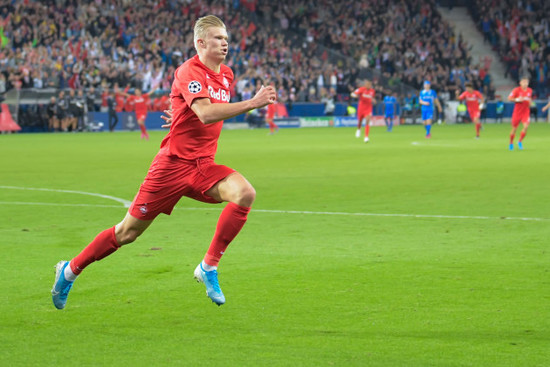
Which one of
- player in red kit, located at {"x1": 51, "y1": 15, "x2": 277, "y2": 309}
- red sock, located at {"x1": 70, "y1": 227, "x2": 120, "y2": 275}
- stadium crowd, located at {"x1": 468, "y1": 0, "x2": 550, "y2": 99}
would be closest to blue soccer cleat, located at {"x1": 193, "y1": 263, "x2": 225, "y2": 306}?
player in red kit, located at {"x1": 51, "y1": 15, "x2": 277, "y2": 309}

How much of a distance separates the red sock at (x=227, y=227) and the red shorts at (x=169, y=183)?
0.81ft

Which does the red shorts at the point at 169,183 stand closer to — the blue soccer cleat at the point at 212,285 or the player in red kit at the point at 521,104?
the blue soccer cleat at the point at 212,285

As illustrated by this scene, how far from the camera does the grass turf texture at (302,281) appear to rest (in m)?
5.60

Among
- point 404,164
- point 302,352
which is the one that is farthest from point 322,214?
point 404,164

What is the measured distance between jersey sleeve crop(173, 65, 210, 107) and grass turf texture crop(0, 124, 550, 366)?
155 centimetres

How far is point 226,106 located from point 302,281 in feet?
6.31

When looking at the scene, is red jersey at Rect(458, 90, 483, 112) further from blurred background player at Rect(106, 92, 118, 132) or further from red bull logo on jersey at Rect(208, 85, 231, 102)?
red bull logo on jersey at Rect(208, 85, 231, 102)

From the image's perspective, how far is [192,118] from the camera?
7.07m

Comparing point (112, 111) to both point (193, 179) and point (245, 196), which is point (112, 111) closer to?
point (193, 179)

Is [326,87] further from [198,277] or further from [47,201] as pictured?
[198,277]

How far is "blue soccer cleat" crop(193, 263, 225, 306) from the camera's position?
6.82m

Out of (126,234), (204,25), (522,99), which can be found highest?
(204,25)

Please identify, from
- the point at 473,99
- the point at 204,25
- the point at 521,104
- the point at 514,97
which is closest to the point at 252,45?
the point at 473,99

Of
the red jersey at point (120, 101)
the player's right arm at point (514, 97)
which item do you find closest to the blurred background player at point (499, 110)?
the red jersey at point (120, 101)
